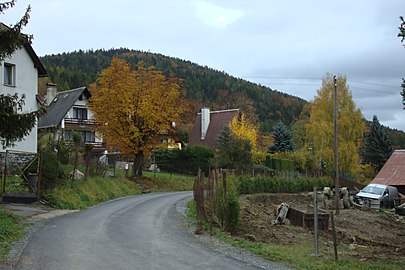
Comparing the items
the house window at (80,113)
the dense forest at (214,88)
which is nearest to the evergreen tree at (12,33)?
the house window at (80,113)

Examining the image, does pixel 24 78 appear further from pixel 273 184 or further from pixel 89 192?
pixel 273 184

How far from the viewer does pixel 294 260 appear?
13.2 meters

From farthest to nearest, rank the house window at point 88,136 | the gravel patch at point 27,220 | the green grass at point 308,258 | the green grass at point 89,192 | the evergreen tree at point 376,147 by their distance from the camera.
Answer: the evergreen tree at point 376,147, the house window at point 88,136, the green grass at point 89,192, the green grass at point 308,258, the gravel patch at point 27,220

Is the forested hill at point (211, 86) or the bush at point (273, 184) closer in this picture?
the bush at point (273, 184)

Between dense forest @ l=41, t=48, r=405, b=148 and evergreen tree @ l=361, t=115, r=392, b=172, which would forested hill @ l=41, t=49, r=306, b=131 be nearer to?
dense forest @ l=41, t=48, r=405, b=148

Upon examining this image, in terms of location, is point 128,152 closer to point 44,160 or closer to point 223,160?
point 223,160

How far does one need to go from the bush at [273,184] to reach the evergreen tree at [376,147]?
22721 millimetres

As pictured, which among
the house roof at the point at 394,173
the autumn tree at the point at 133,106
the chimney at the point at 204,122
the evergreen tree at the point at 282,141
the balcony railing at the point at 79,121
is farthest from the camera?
the chimney at the point at 204,122

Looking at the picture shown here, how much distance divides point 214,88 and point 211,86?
1.22 meters

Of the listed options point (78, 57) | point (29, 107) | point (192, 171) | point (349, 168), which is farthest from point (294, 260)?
point (78, 57)

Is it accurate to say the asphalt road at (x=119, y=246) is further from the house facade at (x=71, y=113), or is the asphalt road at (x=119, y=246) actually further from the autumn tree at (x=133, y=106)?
the house facade at (x=71, y=113)

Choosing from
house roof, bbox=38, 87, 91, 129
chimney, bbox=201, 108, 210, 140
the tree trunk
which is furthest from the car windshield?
chimney, bbox=201, 108, 210, 140

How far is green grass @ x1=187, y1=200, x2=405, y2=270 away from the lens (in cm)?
1287

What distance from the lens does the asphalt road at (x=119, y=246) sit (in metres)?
12.0
